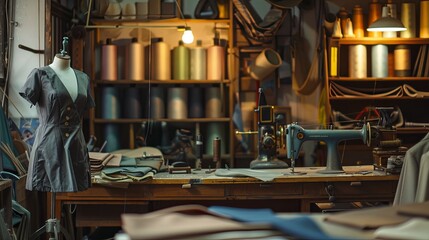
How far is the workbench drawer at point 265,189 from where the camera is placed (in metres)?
4.39

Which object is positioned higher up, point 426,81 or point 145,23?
point 145,23

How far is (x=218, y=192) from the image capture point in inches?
173

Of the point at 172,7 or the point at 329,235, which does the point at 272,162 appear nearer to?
the point at 172,7

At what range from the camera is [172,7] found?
6.43 metres

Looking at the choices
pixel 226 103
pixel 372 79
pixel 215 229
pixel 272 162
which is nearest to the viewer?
pixel 215 229

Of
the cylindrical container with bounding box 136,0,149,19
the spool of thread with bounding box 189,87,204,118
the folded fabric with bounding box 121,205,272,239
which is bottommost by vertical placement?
the folded fabric with bounding box 121,205,272,239

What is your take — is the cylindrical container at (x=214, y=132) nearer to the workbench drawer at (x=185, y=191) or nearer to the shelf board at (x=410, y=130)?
the shelf board at (x=410, y=130)

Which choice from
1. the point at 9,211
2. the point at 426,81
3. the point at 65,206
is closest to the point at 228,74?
the point at 426,81

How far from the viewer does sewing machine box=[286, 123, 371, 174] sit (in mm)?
4605

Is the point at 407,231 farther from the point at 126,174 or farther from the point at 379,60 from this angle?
the point at 379,60

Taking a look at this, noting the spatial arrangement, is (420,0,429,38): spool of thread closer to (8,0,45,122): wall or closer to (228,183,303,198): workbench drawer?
(228,183,303,198): workbench drawer

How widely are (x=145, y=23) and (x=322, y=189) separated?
270 cm

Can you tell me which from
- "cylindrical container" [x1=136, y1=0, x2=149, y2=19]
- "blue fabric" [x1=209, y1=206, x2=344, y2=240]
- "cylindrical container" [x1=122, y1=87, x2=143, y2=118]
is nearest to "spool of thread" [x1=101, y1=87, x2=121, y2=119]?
"cylindrical container" [x1=122, y1=87, x2=143, y2=118]

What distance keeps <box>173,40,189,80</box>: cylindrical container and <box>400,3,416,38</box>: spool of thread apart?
194cm
